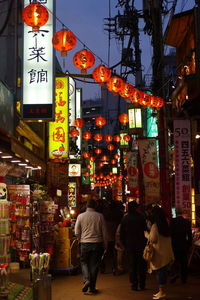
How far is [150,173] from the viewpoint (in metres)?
18.3

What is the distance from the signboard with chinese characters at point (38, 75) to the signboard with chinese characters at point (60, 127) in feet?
17.8

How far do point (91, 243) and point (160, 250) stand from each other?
171cm

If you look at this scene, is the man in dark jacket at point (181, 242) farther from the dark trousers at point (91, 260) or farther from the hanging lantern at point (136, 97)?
the hanging lantern at point (136, 97)

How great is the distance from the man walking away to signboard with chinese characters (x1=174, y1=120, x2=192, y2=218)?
4.86m

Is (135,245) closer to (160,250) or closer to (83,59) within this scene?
(160,250)

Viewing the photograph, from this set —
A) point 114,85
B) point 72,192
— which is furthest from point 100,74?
point 72,192

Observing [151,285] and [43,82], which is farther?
[43,82]

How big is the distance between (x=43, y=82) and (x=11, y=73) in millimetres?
3404

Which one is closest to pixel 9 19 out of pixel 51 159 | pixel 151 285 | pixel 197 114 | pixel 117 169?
pixel 51 159

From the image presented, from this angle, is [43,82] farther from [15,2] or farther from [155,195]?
[155,195]

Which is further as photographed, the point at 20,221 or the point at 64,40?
the point at 20,221

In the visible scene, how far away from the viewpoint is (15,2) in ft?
52.3

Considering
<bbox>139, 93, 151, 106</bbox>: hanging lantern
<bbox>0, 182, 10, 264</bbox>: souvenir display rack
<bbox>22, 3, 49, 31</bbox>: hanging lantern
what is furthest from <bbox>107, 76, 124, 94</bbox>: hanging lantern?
<bbox>0, 182, 10, 264</bbox>: souvenir display rack

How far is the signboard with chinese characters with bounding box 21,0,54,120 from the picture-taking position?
1298 cm
